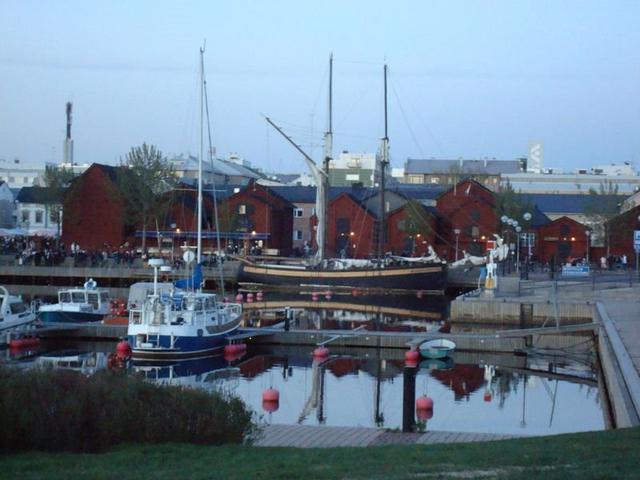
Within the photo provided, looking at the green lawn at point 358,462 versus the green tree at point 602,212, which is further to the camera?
the green tree at point 602,212

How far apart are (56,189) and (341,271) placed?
3141cm

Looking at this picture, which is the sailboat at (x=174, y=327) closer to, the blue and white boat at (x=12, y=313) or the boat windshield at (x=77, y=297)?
the blue and white boat at (x=12, y=313)

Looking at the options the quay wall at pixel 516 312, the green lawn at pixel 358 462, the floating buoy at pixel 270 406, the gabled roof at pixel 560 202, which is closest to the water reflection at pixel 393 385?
the floating buoy at pixel 270 406

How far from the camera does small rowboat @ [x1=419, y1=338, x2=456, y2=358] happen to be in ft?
124

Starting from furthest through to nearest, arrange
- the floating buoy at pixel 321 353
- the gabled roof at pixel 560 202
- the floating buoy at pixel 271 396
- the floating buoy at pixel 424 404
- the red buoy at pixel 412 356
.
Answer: the gabled roof at pixel 560 202 → the floating buoy at pixel 321 353 → the red buoy at pixel 412 356 → the floating buoy at pixel 271 396 → the floating buoy at pixel 424 404

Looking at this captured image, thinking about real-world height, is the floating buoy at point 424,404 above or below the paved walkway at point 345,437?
below

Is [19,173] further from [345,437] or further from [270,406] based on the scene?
[345,437]

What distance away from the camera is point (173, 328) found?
3806 cm

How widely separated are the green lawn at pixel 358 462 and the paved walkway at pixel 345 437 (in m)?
3.62

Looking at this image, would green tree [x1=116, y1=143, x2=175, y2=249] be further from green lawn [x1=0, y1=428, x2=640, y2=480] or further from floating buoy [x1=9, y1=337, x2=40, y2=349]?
green lawn [x1=0, y1=428, x2=640, y2=480]

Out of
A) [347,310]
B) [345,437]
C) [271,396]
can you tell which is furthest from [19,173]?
[345,437]

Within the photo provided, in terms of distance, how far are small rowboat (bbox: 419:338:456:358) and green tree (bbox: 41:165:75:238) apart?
63711 mm

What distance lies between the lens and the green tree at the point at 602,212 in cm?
9150

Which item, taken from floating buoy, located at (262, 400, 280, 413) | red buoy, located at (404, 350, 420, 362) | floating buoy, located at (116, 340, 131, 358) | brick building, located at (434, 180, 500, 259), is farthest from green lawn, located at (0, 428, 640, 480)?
brick building, located at (434, 180, 500, 259)
